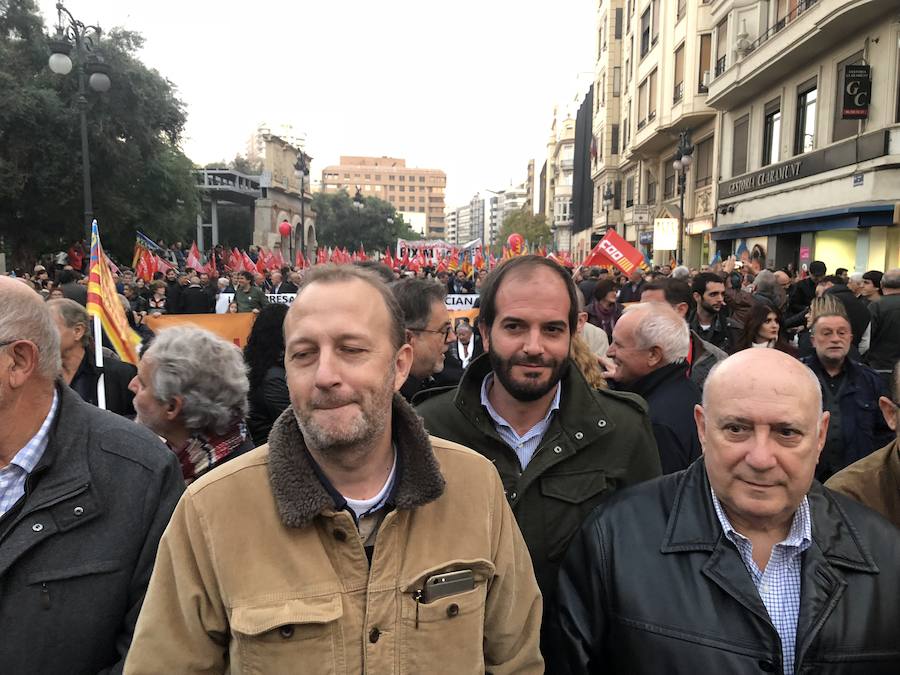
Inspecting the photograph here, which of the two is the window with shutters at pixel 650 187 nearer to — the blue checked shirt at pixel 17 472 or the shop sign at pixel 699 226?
the shop sign at pixel 699 226

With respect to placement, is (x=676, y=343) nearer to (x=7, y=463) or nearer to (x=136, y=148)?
(x=7, y=463)

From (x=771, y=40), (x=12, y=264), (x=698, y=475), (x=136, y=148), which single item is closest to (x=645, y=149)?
(x=771, y=40)

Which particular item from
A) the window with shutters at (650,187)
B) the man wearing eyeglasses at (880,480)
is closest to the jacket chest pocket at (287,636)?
the man wearing eyeglasses at (880,480)

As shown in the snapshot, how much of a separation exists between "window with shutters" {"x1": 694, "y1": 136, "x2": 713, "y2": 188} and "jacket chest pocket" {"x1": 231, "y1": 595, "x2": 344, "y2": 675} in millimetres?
29843

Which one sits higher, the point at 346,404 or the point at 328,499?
the point at 346,404

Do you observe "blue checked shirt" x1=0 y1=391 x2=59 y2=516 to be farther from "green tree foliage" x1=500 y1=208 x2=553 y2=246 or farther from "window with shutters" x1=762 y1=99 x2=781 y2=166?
Answer: "green tree foliage" x1=500 y1=208 x2=553 y2=246

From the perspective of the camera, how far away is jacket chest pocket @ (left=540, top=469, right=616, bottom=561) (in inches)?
91.6

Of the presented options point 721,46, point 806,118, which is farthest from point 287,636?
point 721,46

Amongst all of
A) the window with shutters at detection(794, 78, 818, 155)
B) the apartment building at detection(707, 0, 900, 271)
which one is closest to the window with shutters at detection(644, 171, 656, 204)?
the apartment building at detection(707, 0, 900, 271)

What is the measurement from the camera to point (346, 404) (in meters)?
1.71

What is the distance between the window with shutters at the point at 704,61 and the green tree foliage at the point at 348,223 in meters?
49.7

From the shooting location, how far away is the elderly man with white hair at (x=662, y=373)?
307cm

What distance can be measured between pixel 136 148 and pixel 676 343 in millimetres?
27159

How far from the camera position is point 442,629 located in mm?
1706
